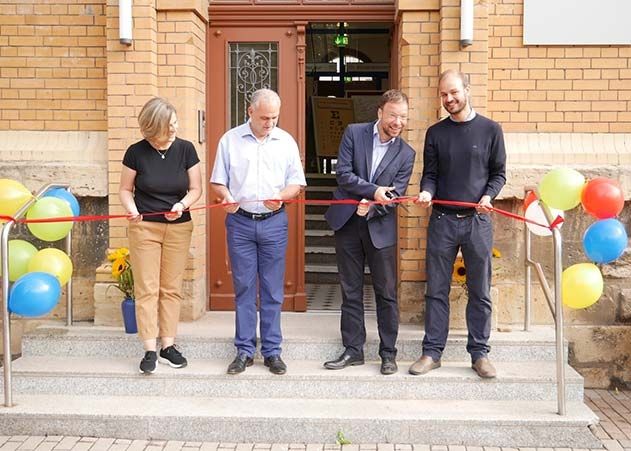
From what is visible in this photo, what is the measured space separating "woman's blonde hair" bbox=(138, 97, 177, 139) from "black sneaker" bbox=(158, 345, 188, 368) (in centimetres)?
149

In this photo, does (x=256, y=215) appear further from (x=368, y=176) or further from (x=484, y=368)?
(x=484, y=368)

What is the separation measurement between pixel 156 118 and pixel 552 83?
321 centimetres

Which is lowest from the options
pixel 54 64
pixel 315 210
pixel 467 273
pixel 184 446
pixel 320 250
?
pixel 184 446

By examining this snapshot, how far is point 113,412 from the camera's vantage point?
5.35 metres

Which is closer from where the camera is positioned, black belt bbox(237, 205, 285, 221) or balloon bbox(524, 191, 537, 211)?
black belt bbox(237, 205, 285, 221)

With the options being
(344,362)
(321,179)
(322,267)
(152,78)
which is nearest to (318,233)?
(322,267)

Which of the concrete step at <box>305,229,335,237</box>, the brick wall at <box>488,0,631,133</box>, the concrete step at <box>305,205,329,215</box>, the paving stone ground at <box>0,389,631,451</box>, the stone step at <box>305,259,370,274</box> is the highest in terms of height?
the brick wall at <box>488,0,631,133</box>

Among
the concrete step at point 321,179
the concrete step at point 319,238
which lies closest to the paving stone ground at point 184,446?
the concrete step at point 319,238

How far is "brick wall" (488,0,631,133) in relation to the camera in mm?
6738

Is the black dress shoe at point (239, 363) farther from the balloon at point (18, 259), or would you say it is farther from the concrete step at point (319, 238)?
the concrete step at point (319, 238)

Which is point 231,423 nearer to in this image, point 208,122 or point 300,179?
point 300,179

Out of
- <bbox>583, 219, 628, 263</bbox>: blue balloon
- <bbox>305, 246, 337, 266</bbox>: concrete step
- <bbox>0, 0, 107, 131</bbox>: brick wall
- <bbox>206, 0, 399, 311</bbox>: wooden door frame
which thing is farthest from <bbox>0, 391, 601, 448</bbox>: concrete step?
<bbox>305, 246, 337, 266</bbox>: concrete step

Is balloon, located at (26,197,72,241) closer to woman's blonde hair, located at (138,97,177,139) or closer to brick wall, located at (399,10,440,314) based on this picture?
woman's blonde hair, located at (138,97,177,139)

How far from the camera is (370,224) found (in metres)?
5.72
